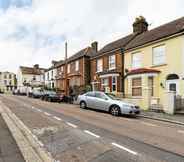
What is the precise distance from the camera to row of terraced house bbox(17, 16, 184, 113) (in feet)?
62.1

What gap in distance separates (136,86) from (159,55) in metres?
3.77

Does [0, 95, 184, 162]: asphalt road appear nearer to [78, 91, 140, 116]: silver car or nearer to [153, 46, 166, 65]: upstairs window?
[78, 91, 140, 116]: silver car

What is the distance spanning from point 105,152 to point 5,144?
10.1 ft

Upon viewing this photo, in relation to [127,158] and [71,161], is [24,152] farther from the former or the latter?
[127,158]

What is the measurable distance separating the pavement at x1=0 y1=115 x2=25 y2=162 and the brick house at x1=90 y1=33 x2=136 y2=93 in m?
18.6

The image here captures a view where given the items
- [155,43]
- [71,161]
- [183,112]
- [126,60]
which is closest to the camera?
[71,161]

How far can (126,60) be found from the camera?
83.1 feet

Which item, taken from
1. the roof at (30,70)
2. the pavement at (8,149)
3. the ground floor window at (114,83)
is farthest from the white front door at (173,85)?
the roof at (30,70)

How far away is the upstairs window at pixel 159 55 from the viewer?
2040cm

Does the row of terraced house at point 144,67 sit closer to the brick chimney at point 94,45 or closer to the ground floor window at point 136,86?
the ground floor window at point 136,86

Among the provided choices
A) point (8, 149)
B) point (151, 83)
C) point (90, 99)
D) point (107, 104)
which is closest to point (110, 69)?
point (151, 83)

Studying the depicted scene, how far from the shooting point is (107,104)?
16406 mm

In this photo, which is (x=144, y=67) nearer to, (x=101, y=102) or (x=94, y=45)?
(x=101, y=102)

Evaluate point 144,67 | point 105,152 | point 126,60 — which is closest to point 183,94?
point 144,67
